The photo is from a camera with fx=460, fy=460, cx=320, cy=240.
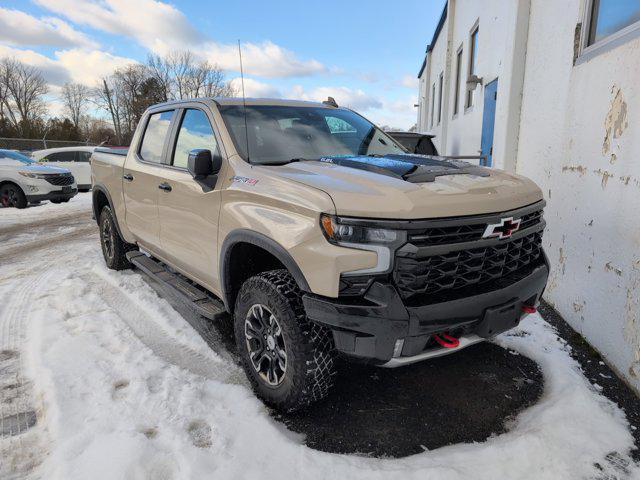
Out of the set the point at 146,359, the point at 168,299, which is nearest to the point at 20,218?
the point at 168,299

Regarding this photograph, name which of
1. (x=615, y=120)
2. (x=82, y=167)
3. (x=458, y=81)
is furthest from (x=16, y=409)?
(x=82, y=167)

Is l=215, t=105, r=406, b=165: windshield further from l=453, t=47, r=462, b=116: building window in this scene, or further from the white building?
l=453, t=47, r=462, b=116: building window

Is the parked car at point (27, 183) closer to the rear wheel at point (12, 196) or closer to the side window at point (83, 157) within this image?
the rear wheel at point (12, 196)

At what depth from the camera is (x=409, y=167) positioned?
2807 millimetres

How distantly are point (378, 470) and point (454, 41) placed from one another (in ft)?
43.4

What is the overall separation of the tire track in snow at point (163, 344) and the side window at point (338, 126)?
6.49 feet

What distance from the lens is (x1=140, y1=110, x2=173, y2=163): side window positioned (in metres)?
4.18

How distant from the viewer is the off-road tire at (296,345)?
2471 mm

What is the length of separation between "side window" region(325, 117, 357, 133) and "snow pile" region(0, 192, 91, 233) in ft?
28.1

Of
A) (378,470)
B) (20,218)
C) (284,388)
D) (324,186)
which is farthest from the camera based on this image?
(20,218)

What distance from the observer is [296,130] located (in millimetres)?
3461

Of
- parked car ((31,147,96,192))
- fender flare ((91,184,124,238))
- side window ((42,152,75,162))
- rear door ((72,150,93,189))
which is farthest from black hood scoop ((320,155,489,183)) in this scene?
side window ((42,152,75,162))

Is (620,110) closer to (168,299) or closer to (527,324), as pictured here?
(527,324)

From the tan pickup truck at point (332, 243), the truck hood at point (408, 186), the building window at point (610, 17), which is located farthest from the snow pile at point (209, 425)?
the building window at point (610, 17)
